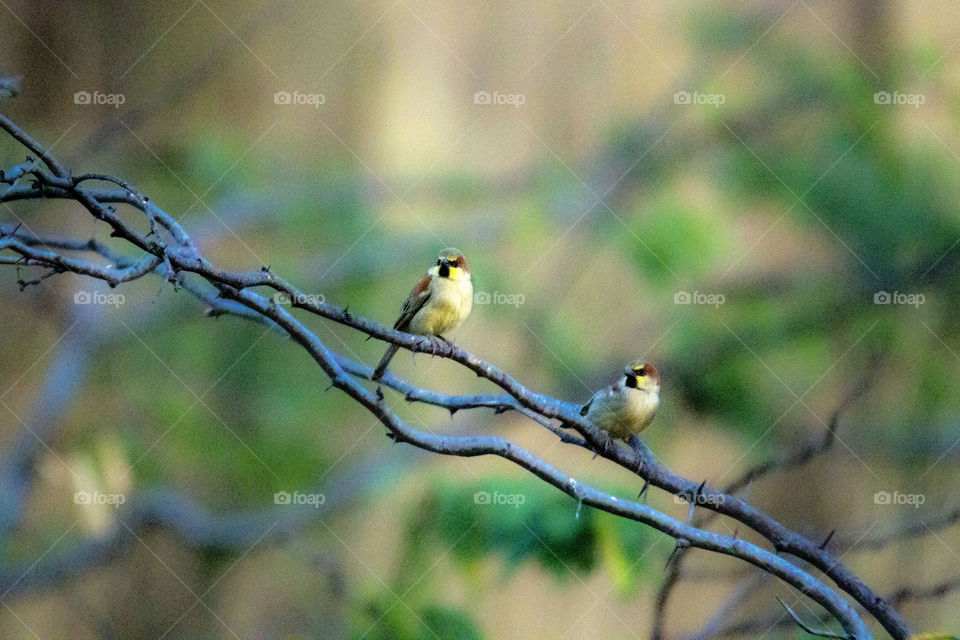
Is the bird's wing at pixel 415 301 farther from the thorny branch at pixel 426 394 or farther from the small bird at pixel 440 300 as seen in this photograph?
the thorny branch at pixel 426 394

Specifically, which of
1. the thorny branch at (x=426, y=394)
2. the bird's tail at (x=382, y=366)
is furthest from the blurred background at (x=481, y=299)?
the thorny branch at (x=426, y=394)

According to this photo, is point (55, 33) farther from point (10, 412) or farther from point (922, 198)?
point (922, 198)

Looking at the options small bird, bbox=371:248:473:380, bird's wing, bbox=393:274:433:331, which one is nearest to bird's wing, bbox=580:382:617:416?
small bird, bbox=371:248:473:380

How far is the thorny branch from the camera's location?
2873 mm

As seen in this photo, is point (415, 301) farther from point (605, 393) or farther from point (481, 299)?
point (605, 393)

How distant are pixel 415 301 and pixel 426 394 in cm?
48

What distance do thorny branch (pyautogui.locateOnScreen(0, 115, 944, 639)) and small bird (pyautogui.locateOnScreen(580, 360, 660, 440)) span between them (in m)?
0.11

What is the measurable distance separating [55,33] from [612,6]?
282 cm

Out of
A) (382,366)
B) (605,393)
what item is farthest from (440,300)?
(605,393)

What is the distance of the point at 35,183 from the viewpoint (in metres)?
3.05

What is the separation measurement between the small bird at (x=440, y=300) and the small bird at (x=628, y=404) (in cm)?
69

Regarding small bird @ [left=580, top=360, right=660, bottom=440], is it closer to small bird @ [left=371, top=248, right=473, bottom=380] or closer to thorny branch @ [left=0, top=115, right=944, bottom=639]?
thorny branch @ [left=0, top=115, right=944, bottom=639]

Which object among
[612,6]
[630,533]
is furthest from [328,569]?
[612,6]

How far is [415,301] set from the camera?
3.83 metres
